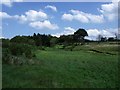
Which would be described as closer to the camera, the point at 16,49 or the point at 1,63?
the point at 1,63

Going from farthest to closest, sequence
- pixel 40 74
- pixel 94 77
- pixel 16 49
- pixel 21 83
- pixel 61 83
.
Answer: pixel 16 49 → pixel 94 77 → pixel 40 74 → pixel 61 83 → pixel 21 83

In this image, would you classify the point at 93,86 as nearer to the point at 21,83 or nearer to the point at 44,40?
the point at 21,83

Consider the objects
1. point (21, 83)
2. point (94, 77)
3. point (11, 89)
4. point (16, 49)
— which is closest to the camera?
point (11, 89)

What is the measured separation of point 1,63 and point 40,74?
252 inches

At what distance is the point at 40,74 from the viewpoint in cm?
→ 2312

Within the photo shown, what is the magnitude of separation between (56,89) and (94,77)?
8.88 meters

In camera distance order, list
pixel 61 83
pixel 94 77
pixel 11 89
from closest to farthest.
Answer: pixel 11 89, pixel 61 83, pixel 94 77

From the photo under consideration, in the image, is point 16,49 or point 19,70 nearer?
point 19,70

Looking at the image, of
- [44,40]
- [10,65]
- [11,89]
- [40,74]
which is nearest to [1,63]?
[10,65]

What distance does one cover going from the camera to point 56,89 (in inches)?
752

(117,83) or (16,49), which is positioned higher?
(16,49)

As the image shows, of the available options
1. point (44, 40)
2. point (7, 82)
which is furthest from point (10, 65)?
point (44, 40)

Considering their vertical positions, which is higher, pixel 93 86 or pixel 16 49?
pixel 16 49

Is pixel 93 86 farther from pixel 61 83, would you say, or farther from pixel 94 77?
pixel 94 77
